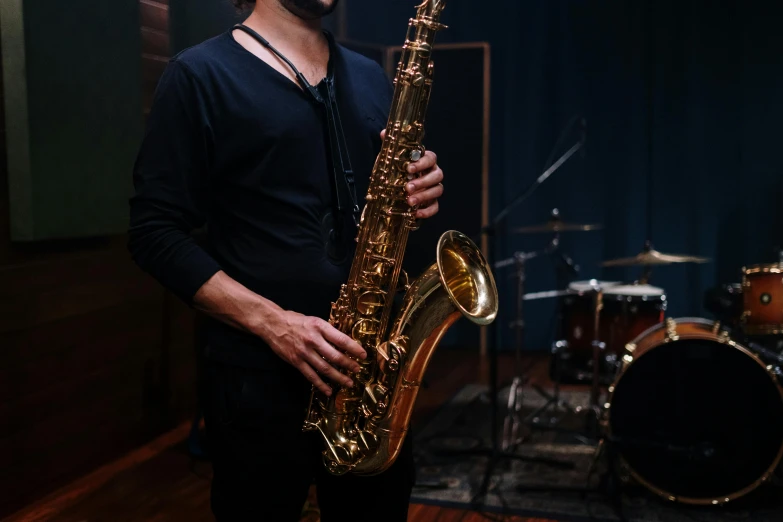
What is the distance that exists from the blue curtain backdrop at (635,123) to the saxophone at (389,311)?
4.52m

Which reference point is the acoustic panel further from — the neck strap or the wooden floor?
the neck strap

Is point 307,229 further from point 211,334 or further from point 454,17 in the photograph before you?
point 454,17

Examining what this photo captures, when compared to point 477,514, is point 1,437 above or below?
above

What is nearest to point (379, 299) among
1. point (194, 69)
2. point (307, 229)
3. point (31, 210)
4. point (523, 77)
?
point (307, 229)

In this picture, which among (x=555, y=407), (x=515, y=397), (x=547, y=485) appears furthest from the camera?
(x=555, y=407)

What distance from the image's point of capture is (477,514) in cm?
336

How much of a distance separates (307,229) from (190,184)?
0.24 metres

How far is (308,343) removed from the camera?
148 cm

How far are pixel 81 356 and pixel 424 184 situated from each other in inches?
104

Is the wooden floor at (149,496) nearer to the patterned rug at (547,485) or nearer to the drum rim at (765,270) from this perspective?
the patterned rug at (547,485)

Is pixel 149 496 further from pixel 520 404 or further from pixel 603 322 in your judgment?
pixel 603 322

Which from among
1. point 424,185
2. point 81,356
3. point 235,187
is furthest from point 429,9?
point 81,356

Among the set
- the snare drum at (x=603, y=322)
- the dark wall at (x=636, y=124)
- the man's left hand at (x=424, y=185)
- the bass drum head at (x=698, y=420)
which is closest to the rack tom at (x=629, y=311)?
the snare drum at (x=603, y=322)

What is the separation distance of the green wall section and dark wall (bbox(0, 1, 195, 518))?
0.30 ft
